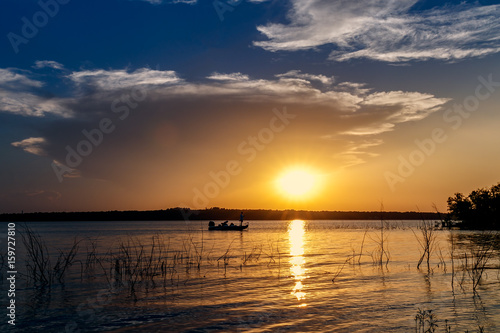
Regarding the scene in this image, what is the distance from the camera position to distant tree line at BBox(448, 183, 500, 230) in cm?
8344

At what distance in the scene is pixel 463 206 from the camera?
97.6 metres

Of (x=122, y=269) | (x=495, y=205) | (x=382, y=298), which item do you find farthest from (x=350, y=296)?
(x=495, y=205)

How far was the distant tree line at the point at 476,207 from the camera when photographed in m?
83.4

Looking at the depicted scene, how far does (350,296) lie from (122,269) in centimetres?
1518

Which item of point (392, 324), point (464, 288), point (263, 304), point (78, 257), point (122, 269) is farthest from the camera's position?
point (78, 257)

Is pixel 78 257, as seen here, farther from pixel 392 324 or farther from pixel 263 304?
pixel 392 324

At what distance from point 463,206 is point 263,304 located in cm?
9881

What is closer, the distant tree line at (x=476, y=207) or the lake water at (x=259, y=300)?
the lake water at (x=259, y=300)

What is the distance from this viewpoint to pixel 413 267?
25000 mm

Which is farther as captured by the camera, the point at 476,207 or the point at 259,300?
the point at 476,207

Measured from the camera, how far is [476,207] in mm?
92125

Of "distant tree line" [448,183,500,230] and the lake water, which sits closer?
the lake water

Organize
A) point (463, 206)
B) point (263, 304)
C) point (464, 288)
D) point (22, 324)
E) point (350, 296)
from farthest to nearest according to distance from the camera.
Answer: point (463, 206), point (464, 288), point (350, 296), point (263, 304), point (22, 324)

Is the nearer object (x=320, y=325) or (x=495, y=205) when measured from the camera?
(x=320, y=325)
